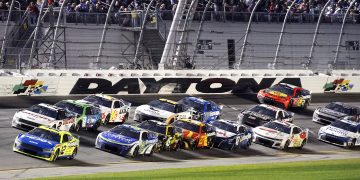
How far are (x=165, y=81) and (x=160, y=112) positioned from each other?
26.3ft

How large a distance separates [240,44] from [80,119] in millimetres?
20183

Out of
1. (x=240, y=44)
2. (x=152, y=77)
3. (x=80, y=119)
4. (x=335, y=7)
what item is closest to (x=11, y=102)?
(x=80, y=119)

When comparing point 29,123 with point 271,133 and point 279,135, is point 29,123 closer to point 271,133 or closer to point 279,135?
point 271,133

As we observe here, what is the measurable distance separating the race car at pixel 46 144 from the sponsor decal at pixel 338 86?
24.8 m

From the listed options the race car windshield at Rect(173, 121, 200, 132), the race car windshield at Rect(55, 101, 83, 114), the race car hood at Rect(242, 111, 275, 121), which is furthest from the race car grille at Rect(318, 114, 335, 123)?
the race car windshield at Rect(55, 101, 83, 114)

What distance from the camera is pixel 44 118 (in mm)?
34156

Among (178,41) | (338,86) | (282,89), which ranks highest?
(178,41)

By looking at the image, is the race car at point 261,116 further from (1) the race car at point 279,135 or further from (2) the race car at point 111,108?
(2) the race car at point 111,108

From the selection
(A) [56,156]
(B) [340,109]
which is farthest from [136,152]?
(B) [340,109]

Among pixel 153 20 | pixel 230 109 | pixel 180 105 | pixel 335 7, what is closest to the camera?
pixel 180 105

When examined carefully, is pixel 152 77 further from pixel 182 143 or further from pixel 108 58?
pixel 182 143

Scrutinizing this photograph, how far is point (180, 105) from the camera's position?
40.3m

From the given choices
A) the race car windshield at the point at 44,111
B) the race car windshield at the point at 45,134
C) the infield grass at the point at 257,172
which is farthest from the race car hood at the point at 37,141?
the race car windshield at the point at 44,111

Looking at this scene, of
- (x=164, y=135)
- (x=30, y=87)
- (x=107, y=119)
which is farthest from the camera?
(x=30, y=87)
